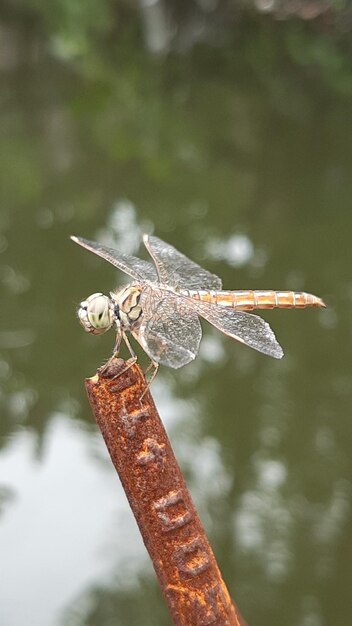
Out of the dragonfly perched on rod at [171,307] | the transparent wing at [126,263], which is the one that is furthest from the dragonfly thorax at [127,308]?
the transparent wing at [126,263]

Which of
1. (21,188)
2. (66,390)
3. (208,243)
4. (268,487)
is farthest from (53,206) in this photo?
(268,487)

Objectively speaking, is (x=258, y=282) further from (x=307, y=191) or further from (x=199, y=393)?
(x=307, y=191)

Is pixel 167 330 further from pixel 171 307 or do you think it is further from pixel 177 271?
pixel 177 271

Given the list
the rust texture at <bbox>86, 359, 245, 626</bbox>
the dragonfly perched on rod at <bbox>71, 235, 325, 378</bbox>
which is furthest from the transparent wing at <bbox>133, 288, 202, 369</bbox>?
the rust texture at <bbox>86, 359, 245, 626</bbox>

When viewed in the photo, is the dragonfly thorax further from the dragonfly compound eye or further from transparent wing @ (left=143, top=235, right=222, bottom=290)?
transparent wing @ (left=143, top=235, right=222, bottom=290)

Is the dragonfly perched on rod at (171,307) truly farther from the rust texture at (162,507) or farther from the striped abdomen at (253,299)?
the rust texture at (162,507)

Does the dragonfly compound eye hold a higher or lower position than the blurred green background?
lower

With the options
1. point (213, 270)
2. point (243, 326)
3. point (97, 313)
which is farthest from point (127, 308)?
point (213, 270)
